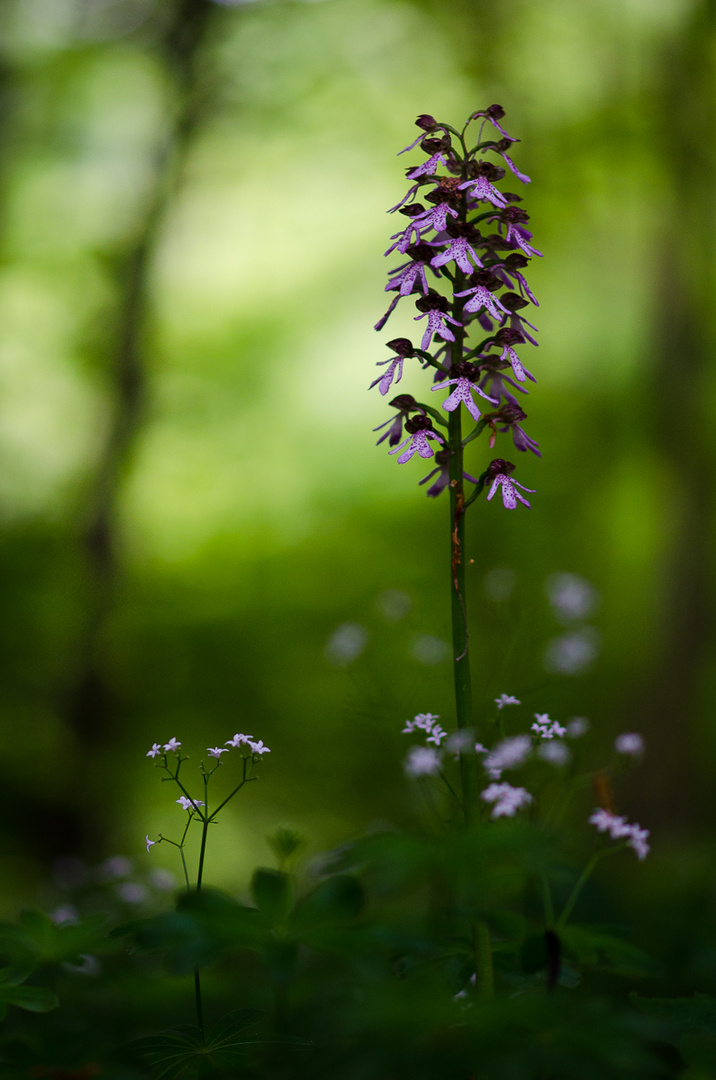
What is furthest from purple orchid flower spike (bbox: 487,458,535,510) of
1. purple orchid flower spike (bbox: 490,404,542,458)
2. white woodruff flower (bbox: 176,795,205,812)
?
white woodruff flower (bbox: 176,795,205,812)

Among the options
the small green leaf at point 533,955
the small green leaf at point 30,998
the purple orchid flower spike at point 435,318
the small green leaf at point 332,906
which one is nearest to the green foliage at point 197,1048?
the small green leaf at point 30,998

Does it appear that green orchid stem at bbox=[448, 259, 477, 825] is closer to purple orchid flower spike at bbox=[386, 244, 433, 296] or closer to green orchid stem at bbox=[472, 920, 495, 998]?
purple orchid flower spike at bbox=[386, 244, 433, 296]

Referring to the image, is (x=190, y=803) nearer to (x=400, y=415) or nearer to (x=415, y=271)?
(x=400, y=415)

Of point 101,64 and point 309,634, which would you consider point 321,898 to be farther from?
point 101,64

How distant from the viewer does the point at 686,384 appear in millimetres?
8492

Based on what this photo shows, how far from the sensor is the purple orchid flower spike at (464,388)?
1.85 meters

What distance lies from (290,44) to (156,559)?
25.9 feet

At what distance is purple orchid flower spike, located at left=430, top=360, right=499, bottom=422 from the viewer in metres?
1.85

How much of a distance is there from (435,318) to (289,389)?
405 inches

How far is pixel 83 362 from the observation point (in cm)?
1028

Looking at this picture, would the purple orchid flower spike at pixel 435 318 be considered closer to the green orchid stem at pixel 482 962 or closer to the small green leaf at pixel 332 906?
the small green leaf at pixel 332 906

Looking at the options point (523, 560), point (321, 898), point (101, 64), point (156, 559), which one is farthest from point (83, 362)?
point (321, 898)

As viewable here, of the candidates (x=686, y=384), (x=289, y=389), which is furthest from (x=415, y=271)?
(x=289, y=389)

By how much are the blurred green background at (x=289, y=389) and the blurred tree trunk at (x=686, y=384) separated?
0.04 metres
